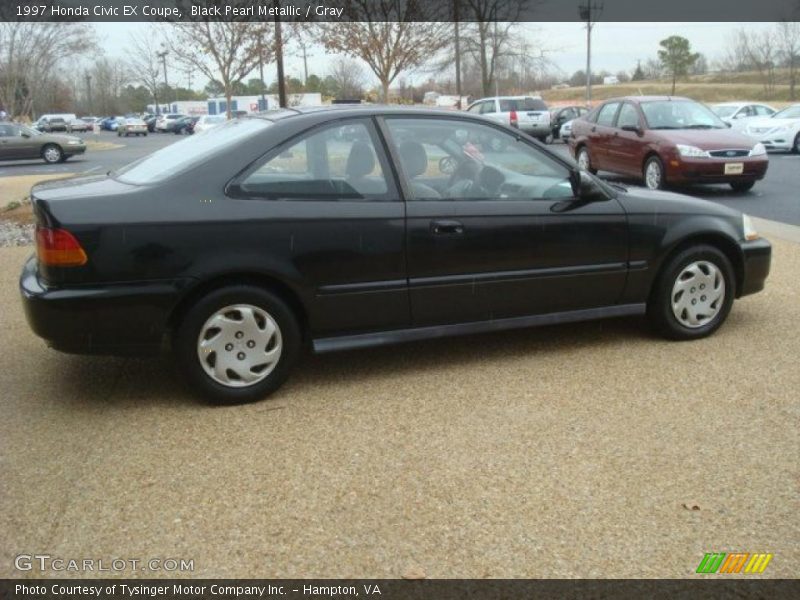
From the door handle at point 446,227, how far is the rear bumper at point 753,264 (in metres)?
2.08

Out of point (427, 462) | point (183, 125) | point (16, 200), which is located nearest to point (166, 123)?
point (183, 125)

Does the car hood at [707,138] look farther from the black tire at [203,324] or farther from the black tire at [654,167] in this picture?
the black tire at [203,324]

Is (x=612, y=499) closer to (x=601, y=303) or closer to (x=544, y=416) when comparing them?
(x=544, y=416)

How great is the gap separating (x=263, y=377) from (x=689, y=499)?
217cm

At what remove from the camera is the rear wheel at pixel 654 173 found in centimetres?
1201

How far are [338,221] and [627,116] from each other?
406 inches

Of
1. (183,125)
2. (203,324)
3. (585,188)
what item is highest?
(183,125)

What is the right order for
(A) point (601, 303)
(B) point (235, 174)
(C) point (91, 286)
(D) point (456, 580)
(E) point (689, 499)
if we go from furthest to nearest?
1. (A) point (601, 303)
2. (B) point (235, 174)
3. (C) point (91, 286)
4. (E) point (689, 499)
5. (D) point (456, 580)

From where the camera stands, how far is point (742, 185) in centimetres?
1255

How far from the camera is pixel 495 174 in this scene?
457 cm

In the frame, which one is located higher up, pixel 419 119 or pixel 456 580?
pixel 419 119

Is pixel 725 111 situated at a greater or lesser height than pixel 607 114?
greater

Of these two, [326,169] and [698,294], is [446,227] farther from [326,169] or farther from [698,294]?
[698,294]

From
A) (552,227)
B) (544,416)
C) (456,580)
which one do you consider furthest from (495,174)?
(456,580)
